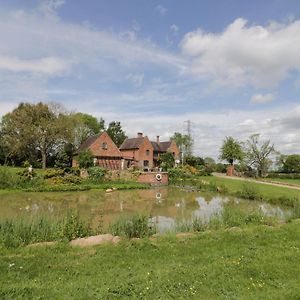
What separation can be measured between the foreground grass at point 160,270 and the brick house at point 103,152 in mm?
33192

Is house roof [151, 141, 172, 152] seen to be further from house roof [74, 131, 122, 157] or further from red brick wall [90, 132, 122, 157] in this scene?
house roof [74, 131, 122, 157]

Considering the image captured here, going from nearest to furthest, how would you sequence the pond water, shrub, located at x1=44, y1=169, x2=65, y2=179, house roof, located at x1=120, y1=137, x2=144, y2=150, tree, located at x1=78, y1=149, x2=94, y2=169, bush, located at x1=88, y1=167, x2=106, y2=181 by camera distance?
the pond water < shrub, located at x1=44, y1=169, x2=65, y2=179 < bush, located at x1=88, y1=167, x2=106, y2=181 < tree, located at x1=78, y1=149, x2=94, y2=169 < house roof, located at x1=120, y1=137, x2=144, y2=150

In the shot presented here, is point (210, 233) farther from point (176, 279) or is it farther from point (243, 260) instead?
point (176, 279)

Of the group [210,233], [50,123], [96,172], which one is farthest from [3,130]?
[210,233]

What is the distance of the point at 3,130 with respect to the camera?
4769 centimetres

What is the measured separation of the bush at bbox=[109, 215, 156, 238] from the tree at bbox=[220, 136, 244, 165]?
1746 inches

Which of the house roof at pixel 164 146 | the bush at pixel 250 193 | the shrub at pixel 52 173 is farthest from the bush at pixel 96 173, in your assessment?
the house roof at pixel 164 146

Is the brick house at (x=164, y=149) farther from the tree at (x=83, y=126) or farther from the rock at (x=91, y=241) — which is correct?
the rock at (x=91, y=241)

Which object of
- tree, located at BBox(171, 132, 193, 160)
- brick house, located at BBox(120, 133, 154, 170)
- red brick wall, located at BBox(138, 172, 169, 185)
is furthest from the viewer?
tree, located at BBox(171, 132, 193, 160)

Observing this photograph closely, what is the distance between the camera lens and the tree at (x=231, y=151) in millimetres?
51875

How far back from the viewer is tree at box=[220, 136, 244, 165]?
170 feet

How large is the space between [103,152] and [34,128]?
10021 millimetres

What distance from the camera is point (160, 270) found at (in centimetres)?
611

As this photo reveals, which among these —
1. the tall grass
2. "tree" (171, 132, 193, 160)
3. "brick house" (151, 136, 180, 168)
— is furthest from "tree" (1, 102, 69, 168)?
the tall grass
